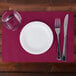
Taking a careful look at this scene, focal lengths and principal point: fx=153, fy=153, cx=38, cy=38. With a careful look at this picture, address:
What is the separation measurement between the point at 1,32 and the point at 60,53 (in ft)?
1.13

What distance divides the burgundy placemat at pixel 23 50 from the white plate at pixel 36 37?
1.3 inches

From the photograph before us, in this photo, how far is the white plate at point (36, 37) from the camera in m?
0.78

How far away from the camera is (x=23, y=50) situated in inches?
32.1

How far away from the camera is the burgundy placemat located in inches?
31.8

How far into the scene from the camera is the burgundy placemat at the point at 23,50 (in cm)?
81

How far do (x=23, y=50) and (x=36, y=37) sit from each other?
98mm

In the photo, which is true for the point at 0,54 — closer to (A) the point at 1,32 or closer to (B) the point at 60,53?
(A) the point at 1,32

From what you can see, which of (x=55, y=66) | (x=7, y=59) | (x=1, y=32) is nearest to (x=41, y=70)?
(x=55, y=66)

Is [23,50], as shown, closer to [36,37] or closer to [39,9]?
[36,37]

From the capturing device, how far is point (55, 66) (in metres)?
0.84

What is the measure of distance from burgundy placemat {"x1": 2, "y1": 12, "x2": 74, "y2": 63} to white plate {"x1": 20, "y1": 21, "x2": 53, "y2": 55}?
0.03 m

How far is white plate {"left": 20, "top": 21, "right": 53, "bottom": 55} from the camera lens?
78 cm

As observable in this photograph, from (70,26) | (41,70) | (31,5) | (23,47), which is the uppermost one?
(31,5)

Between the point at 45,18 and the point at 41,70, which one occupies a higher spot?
the point at 45,18
